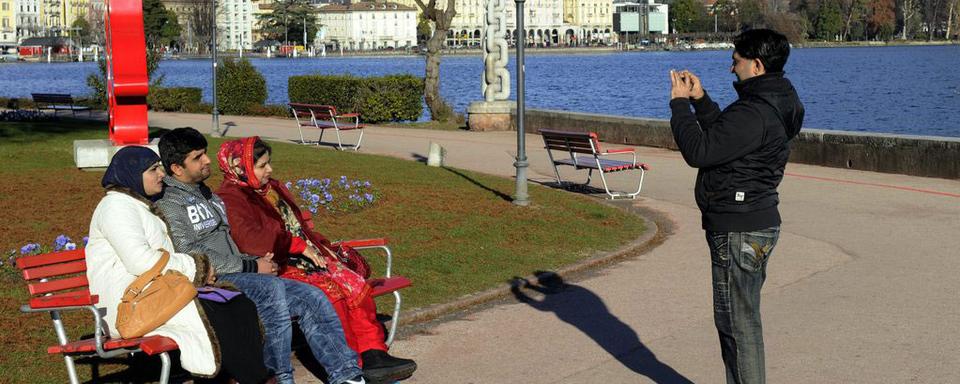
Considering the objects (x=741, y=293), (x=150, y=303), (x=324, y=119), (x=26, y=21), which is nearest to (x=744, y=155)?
(x=741, y=293)

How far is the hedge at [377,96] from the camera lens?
2791 cm

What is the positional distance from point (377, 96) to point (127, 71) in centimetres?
1507

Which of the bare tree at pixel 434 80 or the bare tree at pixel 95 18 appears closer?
the bare tree at pixel 434 80

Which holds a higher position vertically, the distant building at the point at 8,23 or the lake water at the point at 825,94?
the distant building at the point at 8,23

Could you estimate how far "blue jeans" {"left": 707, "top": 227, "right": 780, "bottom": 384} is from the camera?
5.20 metres

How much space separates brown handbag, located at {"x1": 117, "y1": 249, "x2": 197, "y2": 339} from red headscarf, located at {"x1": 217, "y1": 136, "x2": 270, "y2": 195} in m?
1.02

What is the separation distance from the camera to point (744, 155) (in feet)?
16.8

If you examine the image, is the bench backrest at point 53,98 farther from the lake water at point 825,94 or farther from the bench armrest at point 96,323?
the bench armrest at point 96,323

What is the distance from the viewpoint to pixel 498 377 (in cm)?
651

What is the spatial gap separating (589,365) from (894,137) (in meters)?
10.2

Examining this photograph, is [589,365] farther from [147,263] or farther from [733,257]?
[147,263]

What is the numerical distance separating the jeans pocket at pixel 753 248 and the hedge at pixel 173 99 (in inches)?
1210

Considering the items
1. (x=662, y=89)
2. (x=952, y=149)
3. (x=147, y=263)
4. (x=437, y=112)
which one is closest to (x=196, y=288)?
(x=147, y=263)

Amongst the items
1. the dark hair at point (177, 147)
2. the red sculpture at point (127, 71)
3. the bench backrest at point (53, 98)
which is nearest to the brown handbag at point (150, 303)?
the dark hair at point (177, 147)
